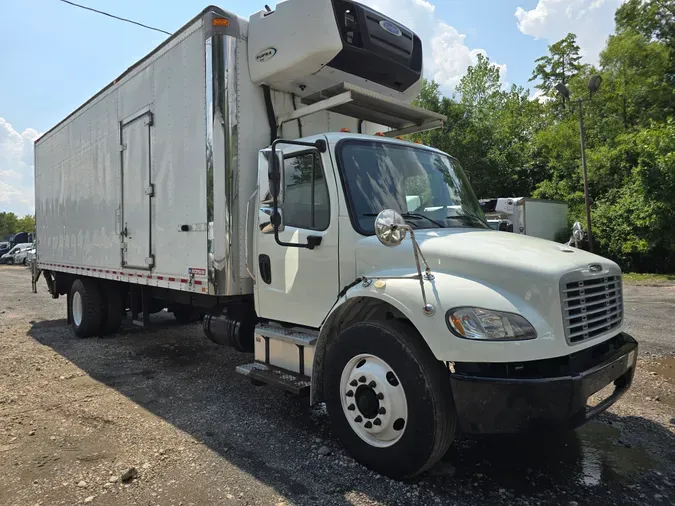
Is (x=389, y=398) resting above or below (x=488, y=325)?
below

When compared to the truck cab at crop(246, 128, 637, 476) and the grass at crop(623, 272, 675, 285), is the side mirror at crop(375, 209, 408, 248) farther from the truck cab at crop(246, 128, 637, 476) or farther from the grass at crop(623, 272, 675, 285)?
the grass at crop(623, 272, 675, 285)

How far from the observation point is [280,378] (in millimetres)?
4145

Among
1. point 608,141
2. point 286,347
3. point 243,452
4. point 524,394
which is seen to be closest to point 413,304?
point 524,394

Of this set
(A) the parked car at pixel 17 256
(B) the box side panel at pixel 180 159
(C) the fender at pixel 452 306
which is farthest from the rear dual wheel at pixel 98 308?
(A) the parked car at pixel 17 256

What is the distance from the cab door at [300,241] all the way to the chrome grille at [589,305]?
1.67m

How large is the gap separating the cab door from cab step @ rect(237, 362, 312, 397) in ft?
1.47

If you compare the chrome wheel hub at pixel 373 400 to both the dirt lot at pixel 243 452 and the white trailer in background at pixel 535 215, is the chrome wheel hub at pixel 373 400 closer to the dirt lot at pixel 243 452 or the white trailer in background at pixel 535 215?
the dirt lot at pixel 243 452

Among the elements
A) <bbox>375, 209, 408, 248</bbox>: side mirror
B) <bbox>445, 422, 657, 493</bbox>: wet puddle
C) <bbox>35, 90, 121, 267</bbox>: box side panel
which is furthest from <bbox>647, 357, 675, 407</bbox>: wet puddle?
<bbox>35, 90, 121, 267</bbox>: box side panel

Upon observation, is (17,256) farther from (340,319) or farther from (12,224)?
(12,224)

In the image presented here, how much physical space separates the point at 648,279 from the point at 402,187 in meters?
16.0

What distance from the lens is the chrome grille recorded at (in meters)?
2.94

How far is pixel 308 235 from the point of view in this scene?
4.01 m

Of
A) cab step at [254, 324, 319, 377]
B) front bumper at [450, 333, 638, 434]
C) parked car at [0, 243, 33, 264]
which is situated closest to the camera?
front bumper at [450, 333, 638, 434]

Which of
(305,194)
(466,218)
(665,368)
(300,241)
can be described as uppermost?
(305,194)
